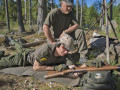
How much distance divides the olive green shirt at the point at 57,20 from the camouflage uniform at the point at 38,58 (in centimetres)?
130

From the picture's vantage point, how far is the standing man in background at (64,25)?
4176 millimetres

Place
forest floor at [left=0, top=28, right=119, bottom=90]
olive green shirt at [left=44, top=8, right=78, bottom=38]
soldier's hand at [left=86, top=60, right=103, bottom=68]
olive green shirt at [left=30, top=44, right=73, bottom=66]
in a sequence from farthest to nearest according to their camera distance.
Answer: olive green shirt at [left=44, top=8, right=78, bottom=38] → olive green shirt at [left=30, top=44, right=73, bottom=66] → forest floor at [left=0, top=28, right=119, bottom=90] → soldier's hand at [left=86, top=60, right=103, bottom=68]

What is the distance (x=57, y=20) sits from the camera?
14.7 ft

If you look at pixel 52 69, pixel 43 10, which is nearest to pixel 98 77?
pixel 52 69

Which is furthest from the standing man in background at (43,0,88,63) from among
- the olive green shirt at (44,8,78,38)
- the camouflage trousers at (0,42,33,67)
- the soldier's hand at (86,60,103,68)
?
the soldier's hand at (86,60,103,68)

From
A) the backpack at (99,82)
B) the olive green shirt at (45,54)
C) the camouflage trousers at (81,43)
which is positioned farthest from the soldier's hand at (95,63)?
the camouflage trousers at (81,43)

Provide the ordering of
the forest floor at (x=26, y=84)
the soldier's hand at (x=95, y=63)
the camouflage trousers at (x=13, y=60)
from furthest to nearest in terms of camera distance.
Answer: the camouflage trousers at (x=13, y=60), the forest floor at (x=26, y=84), the soldier's hand at (x=95, y=63)

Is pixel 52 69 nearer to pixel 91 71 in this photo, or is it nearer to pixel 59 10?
pixel 91 71

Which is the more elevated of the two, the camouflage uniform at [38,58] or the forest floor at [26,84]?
the camouflage uniform at [38,58]

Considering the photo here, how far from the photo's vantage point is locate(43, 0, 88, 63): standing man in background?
418cm

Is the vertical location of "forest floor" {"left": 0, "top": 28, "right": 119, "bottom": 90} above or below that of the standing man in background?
below

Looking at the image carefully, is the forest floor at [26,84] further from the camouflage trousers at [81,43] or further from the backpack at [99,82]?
the camouflage trousers at [81,43]

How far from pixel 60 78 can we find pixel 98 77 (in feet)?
3.98

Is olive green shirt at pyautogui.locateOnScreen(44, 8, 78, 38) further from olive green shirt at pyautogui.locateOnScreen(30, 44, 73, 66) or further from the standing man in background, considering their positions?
olive green shirt at pyautogui.locateOnScreen(30, 44, 73, 66)
